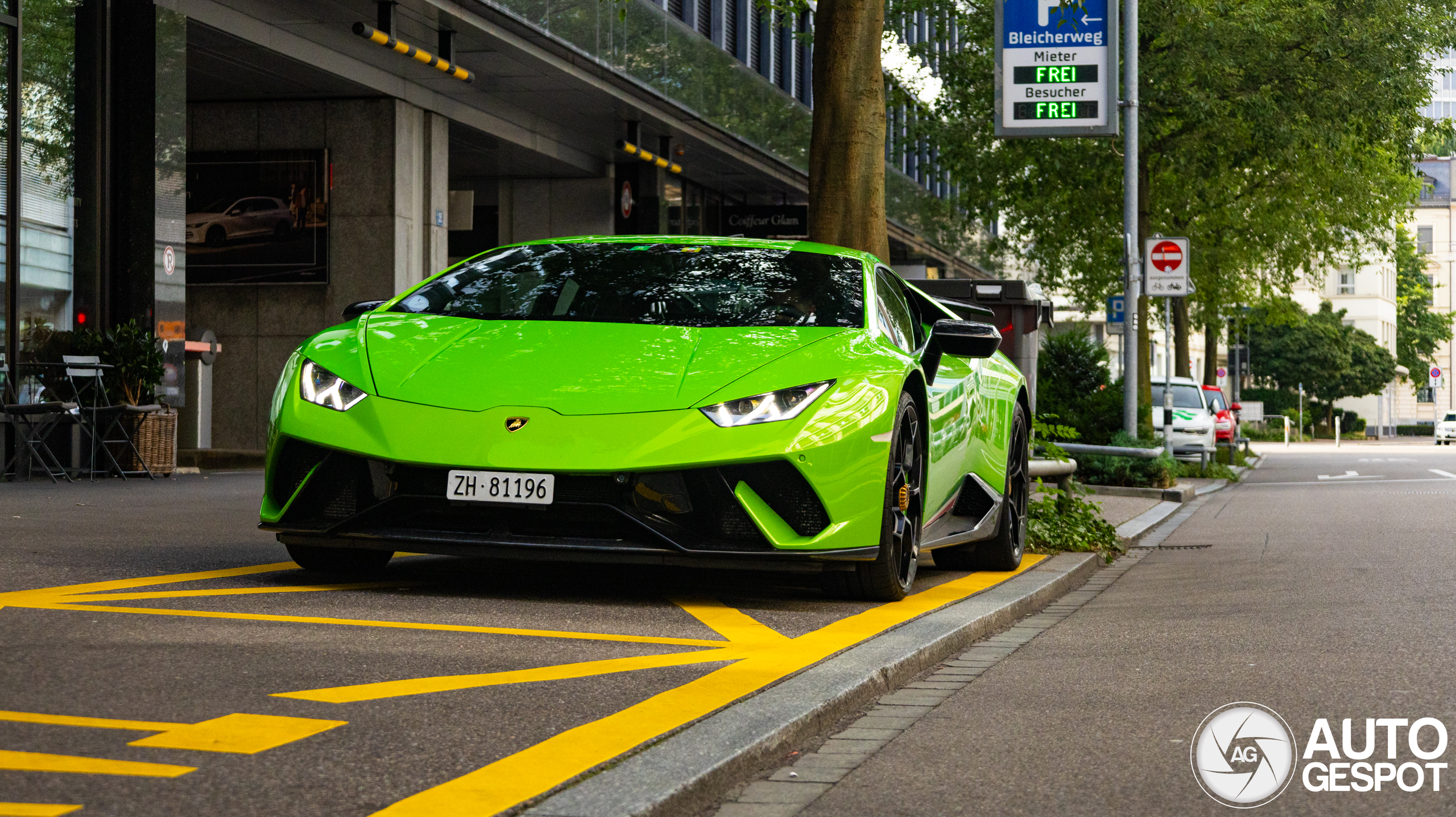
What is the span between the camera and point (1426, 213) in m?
128

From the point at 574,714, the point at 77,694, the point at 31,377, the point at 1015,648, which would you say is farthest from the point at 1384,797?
the point at 31,377

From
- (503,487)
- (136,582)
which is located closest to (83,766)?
(503,487)

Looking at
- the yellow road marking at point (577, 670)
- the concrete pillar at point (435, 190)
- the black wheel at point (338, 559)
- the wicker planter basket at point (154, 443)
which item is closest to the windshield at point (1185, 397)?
the concrete pillar at point (435, 190)

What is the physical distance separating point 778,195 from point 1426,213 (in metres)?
108

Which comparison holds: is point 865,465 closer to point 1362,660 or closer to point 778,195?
point 1362,660

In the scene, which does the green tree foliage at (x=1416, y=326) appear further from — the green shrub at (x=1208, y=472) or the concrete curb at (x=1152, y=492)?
the concrete curb at (x=1152, y=492)

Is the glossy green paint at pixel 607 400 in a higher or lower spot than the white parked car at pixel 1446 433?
higher

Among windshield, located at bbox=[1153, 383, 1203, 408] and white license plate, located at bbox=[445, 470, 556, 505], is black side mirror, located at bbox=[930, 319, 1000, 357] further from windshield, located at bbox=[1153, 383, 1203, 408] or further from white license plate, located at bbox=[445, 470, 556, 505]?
windshield, located at bbox=[1153, 383, 1203, 408]

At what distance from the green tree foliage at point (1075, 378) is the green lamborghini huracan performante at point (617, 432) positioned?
660 inches

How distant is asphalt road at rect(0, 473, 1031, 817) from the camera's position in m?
3.37

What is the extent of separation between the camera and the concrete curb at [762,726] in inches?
132

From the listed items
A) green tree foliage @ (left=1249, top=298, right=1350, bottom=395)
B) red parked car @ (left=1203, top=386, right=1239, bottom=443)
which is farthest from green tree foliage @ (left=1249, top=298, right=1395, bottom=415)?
red parked car @ (left=1203, top=386, right=1239, bottom=443)

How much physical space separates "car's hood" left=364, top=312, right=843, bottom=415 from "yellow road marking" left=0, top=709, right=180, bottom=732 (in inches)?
91.7

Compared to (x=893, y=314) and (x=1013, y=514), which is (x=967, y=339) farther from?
(x=1013, y=514)
